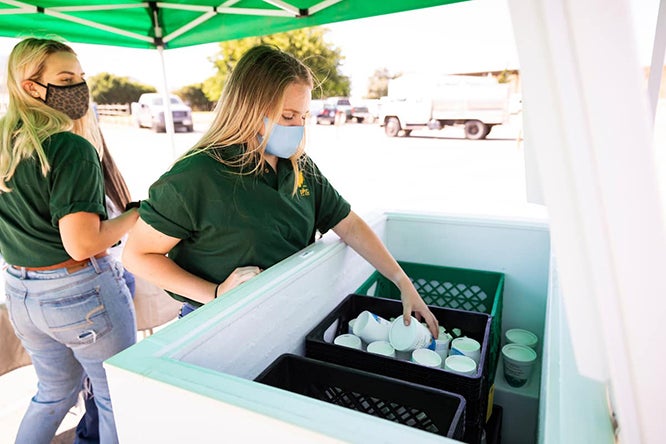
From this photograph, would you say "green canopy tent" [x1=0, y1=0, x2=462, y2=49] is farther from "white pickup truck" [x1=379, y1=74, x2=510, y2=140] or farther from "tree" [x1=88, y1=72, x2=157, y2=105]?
"tree" [x1=88, y1=72, x2=157, y2=105]

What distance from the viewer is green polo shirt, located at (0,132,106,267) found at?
122 cm

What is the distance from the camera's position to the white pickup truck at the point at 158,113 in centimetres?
1402

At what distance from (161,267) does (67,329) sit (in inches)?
20.1

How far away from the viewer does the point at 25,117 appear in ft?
4.12

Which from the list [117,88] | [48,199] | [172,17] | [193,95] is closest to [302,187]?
[48,199]

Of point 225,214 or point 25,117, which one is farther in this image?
point 25,117

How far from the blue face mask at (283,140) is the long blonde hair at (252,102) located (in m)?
0.02

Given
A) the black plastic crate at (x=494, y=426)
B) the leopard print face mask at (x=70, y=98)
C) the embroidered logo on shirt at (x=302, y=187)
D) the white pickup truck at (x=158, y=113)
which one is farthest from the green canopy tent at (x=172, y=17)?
the white pickup truck at (x=158, y=113)

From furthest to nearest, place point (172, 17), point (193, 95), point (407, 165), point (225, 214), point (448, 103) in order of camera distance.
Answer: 1. point (193, 95)
2. point (448, 103)
3. point (407, 165)
4. point (172, 17)
5. point (225, 214)

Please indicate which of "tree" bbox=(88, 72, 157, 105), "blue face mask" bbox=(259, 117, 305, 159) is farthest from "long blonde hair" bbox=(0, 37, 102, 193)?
"tree" bbox=(88, 72, 157, 105)

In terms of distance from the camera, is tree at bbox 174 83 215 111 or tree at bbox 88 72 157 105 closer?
tree at bbox 88 72 157 105

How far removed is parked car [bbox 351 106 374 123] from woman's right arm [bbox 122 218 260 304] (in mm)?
14801

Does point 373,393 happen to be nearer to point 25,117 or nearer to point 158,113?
point 25,117

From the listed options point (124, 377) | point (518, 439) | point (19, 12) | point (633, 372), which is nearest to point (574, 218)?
point (633, 372)
